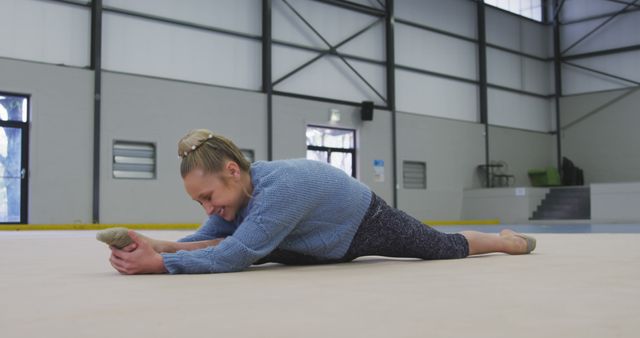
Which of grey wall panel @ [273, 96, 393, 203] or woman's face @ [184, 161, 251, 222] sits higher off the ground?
grey wall panel @ [273, 96, 393, 203]

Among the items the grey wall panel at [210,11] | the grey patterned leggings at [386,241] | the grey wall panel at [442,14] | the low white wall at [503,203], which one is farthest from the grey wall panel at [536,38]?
the grey patterned leggings at [386,241]

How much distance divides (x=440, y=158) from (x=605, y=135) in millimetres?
5220

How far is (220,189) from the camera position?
2.29 metres

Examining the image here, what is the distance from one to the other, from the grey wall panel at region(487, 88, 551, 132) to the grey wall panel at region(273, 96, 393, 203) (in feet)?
13.3

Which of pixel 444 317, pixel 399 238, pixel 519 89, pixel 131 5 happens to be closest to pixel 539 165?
pixel 519 89

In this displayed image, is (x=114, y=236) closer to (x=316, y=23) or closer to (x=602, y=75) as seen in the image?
(x=316, y=23)

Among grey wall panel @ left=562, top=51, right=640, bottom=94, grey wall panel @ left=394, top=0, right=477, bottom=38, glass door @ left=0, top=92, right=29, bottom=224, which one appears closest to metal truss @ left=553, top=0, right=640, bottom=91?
grey wall panel @ left=562, top=51, right=640, bottom=94

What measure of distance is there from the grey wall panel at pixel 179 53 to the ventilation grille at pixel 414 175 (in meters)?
4.47

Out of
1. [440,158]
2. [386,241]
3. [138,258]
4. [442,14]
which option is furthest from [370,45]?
[138,258]

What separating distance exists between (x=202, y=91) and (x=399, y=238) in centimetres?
971

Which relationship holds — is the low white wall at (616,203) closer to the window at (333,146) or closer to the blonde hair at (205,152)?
the window at (333,146)

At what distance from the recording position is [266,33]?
42.0ft

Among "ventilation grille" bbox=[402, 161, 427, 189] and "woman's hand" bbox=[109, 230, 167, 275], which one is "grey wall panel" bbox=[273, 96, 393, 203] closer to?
"ventilation grille" bbox=[402, 161, 427, 189]

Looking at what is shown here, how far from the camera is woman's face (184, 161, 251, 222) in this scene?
2246 millimetres
